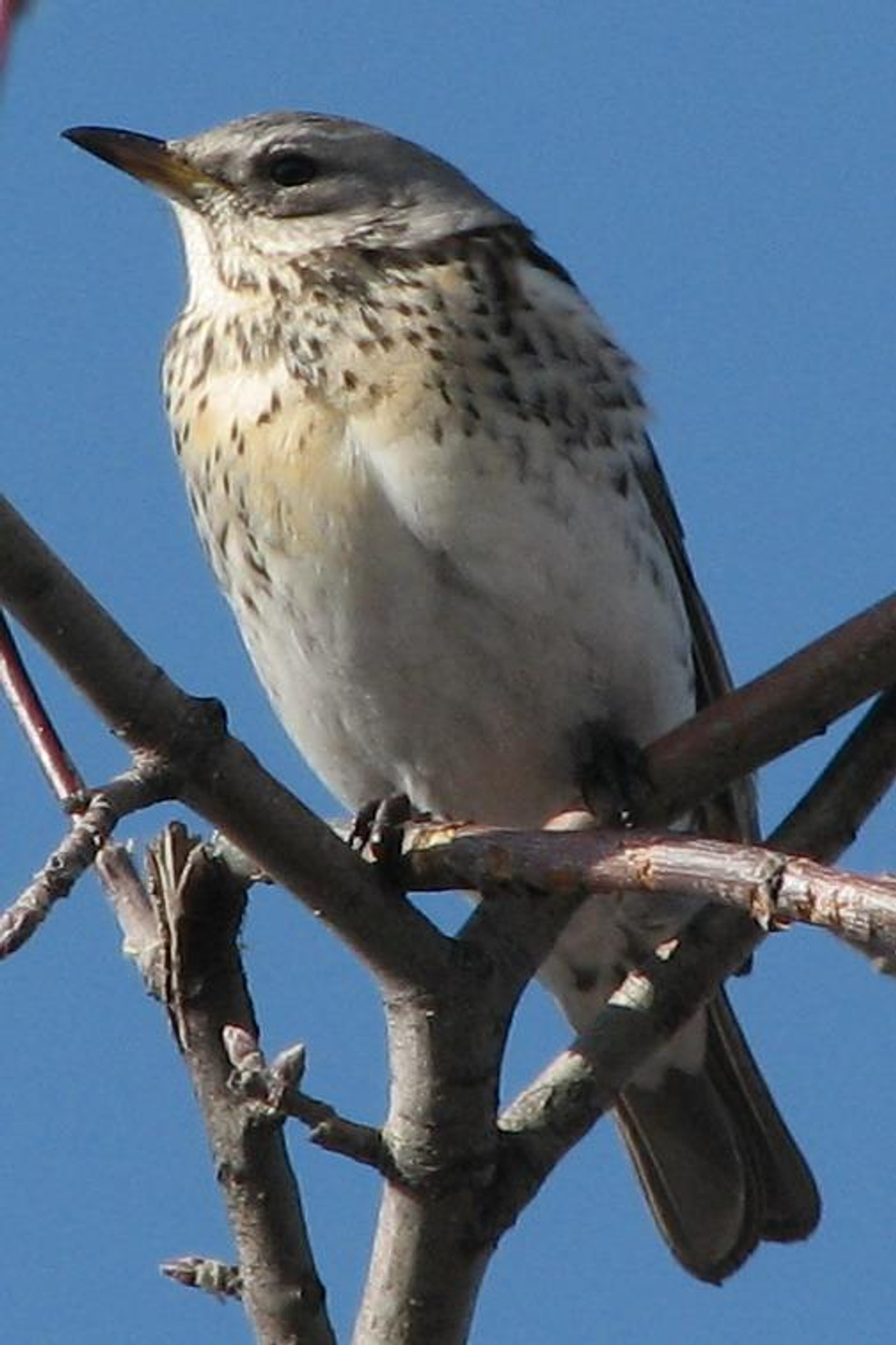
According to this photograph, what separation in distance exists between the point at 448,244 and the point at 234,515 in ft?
2.45

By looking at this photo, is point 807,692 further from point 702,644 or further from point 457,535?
point 702,644

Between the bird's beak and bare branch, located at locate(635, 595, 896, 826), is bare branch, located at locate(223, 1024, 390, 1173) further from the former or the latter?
the bird's beak

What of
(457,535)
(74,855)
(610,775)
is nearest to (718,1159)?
(610,775)

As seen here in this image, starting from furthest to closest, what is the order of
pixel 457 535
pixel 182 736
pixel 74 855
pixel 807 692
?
pixel 457 535 < pixel 807 692 < pixel 182 736 < pixel 74 855

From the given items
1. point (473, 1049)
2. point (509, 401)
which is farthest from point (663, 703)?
point (473, 1049)

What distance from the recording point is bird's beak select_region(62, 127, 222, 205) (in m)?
5.29

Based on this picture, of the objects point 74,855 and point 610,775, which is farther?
point 610,775

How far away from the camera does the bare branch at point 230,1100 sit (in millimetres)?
3305

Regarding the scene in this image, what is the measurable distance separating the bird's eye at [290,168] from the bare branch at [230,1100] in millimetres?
2268

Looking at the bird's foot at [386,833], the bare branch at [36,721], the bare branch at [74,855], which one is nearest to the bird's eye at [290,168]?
the bird's foot at [386,833]

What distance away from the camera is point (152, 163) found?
17.5ft

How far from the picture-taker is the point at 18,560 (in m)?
2.59

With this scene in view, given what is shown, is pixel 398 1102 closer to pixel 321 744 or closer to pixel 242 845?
pixel 242 845

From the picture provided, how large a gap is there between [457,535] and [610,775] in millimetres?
511
